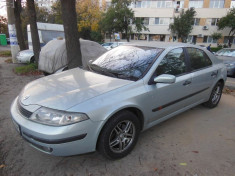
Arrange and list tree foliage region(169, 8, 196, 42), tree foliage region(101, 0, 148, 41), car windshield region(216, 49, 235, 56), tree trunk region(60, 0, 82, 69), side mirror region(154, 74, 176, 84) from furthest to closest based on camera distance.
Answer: tree foliage region(169, 8, 196, 42)
tree foliage region(101, 0, 148, 41)
car windshield region(216, 49, 235, 56)
tree trunk region(60, 0, 82, 69)
side mirror region(154, 74, 176, 84)

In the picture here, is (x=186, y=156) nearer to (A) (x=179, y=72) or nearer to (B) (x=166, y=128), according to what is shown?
(B) (x=166, y=128)

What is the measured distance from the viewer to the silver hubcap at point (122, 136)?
Result: 234 centimetres

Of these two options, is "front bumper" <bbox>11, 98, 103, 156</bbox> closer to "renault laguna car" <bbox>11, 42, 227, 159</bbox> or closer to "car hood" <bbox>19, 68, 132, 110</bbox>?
"renault laguna car" <bbox>11, 42, 227, 159</bbox>

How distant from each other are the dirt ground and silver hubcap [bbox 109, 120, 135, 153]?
7.3 inches

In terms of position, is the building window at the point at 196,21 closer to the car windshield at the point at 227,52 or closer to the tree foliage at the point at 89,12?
the tree foliage at the point at 89,12

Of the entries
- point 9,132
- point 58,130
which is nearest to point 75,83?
point 58,130

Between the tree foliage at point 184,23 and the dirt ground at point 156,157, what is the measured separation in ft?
95.2

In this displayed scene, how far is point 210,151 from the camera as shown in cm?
269

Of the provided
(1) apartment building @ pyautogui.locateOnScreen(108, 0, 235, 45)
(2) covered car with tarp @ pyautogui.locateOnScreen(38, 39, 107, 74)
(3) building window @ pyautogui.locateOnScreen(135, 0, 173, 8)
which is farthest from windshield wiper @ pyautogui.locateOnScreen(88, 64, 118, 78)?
(3) building window @ pyautogui.locateOnScreen(135, 0, 173, 8)

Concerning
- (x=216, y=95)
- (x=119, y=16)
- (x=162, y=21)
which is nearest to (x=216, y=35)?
(x=162, y=21)

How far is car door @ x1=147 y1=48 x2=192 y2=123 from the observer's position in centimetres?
264

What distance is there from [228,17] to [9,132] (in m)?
32.3

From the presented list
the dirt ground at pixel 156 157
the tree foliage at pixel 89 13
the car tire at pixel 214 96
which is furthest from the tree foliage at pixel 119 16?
the dirt ground at pixel 156 157

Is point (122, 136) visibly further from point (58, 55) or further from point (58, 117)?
point (58, 55)
